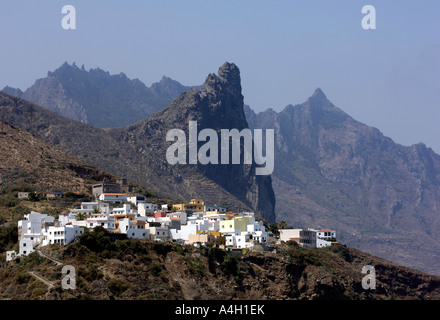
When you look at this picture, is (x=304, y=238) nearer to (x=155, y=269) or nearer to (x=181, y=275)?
(x=181, y=275)

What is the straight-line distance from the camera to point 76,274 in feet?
236

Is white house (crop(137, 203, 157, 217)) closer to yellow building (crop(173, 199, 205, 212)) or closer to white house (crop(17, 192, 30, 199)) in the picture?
yellow building (crop(173, 199, 205, 212))

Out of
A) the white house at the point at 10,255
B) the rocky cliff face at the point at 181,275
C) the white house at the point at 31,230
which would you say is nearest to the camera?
the rocky cliff face at the point at 181,275

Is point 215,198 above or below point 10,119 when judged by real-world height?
below

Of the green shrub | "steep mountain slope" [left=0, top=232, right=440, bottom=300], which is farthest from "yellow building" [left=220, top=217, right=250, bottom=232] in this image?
the green shrub

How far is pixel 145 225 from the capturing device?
290 feet

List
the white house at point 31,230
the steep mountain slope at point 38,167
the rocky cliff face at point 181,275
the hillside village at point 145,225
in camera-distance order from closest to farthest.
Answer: the rocky cliff face at point 181,275 < the white house at point 31,230 < the hillside village at point 145,225 < the steep mountain slope at point 38,167

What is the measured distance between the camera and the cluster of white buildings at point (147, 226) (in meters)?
79.4

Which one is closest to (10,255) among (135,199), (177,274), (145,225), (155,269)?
(155,269)

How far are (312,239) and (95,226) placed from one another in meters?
35.1

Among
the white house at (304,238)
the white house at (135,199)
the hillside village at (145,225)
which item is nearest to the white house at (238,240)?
the hillside village at (145,225)

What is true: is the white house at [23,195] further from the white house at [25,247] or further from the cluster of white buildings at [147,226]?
the white house at [25,247]
